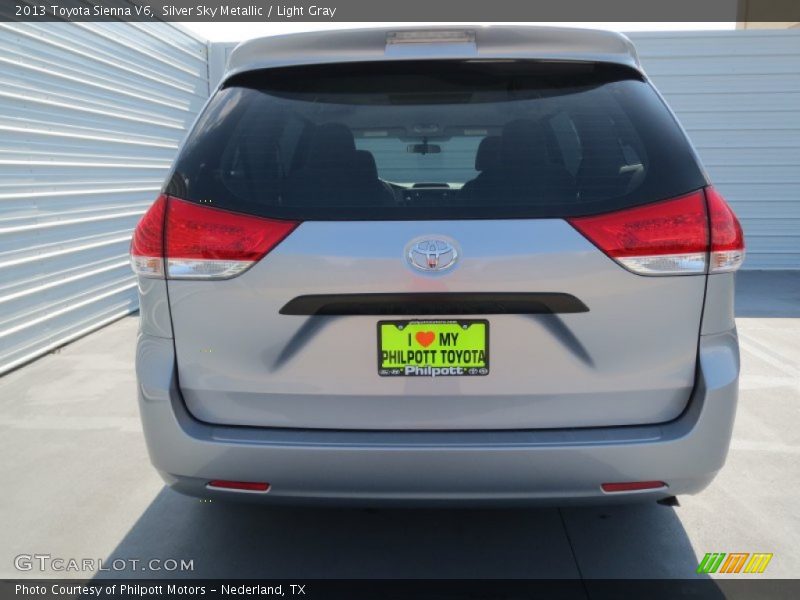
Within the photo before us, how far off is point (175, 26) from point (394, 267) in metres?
7.29

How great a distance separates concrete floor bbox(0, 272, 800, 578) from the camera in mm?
2623

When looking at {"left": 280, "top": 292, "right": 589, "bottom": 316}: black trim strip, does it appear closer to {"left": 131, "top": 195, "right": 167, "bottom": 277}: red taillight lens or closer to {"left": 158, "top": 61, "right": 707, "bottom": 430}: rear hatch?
{"left": 158, "top": 61, "right": 707, "bottom": 430}: rear hatch

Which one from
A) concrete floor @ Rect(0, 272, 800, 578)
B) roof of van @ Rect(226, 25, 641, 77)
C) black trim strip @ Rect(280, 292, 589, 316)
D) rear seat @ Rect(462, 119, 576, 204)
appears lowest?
concrete floor @ Rect(0, 272, 800, 578)

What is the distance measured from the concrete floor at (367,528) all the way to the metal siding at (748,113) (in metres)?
7.25

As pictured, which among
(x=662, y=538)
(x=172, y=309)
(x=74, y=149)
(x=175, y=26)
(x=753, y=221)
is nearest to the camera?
(x=172, y=309)

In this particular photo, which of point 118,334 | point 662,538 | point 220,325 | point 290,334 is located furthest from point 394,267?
point 118,334

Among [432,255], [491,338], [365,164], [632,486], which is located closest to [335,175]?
[365,164]

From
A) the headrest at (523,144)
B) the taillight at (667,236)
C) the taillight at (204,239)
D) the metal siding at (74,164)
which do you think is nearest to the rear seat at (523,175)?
the headrest at (523,144)

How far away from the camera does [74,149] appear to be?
605 centimetres

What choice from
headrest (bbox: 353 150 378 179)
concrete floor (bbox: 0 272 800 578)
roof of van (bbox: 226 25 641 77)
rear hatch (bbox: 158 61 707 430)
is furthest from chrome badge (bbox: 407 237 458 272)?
concrete floor (bbox: 0 272 800 578)

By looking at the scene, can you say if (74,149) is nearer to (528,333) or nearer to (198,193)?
(198,193)

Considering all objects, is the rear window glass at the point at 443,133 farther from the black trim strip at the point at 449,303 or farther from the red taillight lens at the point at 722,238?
the black trim strip at the point at 449,303

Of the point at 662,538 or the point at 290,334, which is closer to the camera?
the point at 290,334

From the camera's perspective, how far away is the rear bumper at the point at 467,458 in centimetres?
203
